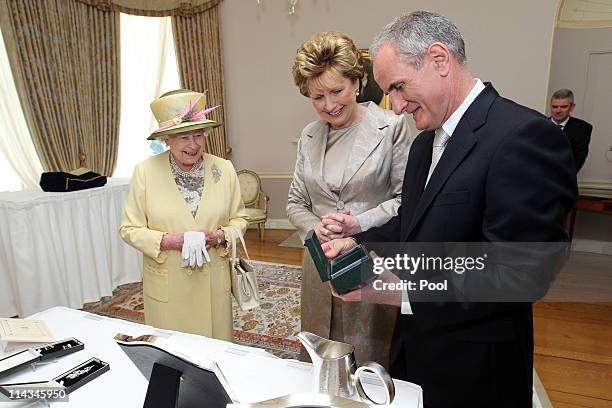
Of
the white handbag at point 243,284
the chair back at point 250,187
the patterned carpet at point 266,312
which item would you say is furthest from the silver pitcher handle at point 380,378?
the chair back at point 250,187

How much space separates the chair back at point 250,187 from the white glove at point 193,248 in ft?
12.7

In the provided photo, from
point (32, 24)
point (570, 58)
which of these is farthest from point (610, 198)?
point (32, 24)

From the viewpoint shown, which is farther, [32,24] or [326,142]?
[32,24]

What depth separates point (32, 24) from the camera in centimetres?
407

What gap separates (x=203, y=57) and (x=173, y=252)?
474 cm

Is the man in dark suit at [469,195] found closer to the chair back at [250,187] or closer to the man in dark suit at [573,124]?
the man in dark suit at [573,124]

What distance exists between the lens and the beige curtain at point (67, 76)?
4031 mm

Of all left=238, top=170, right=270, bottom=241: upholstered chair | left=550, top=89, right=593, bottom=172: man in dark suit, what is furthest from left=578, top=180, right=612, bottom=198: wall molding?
left=238, top=170, right=270, bottom=241: upholstered chair

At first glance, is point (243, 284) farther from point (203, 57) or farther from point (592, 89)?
point (203, 57)

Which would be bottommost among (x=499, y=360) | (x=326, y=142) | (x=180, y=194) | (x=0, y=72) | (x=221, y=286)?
(x=221, y=286)

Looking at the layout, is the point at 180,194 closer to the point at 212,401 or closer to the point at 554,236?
the point at 212,401

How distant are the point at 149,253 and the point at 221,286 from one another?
1.29 ft

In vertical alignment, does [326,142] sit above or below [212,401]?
above

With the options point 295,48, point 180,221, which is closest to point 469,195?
point 180,221
